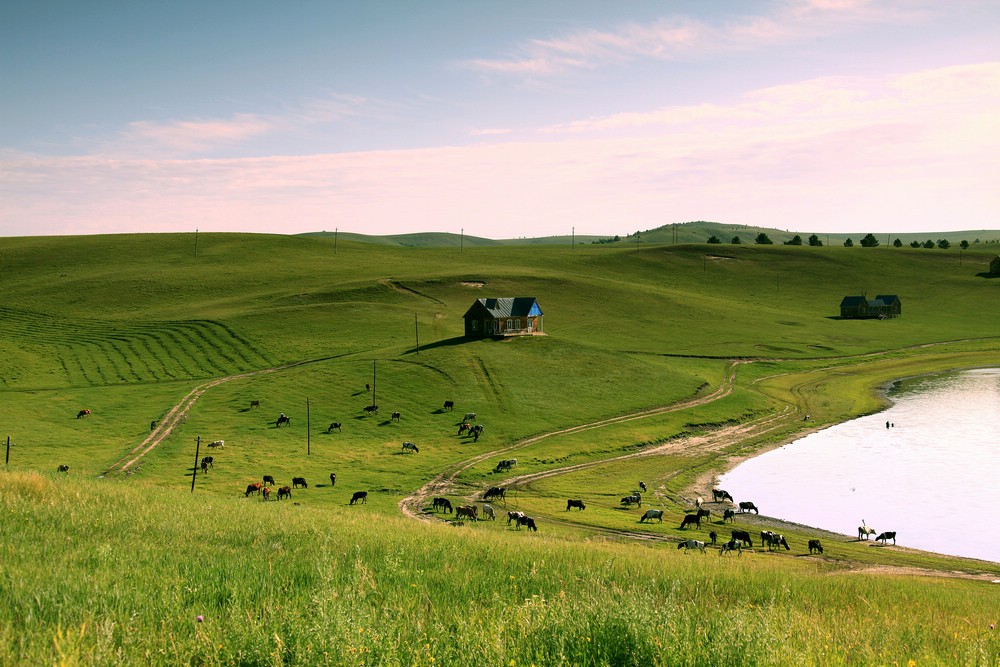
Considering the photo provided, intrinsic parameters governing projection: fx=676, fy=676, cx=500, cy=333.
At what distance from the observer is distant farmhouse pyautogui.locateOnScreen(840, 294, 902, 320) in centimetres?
14125

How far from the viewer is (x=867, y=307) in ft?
464

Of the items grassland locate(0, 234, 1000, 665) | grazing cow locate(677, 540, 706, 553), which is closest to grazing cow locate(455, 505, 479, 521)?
grassland locate(0, 234, 1000, 665)

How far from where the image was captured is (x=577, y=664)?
8.41 metres

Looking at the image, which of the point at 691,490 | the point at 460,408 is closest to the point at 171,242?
the point at 460,408

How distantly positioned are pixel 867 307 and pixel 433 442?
380 ft

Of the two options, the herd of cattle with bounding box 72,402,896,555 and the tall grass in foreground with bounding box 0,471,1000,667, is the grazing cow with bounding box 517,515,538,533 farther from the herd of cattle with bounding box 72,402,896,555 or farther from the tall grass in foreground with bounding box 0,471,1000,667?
the tall grass in foreground with bounding box 0,471,1000,667

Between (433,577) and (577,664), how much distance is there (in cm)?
488

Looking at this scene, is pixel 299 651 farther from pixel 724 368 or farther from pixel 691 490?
pixel 724 368

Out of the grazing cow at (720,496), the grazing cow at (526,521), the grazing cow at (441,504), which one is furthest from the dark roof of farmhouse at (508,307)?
the grazing cow at (526,521)

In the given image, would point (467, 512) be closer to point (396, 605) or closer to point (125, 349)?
point (396, 605)

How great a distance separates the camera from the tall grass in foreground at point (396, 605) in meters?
8.48

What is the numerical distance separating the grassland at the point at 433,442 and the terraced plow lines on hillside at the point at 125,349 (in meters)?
0.67

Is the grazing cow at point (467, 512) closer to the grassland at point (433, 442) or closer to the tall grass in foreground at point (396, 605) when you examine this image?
the grassland at point (433, 442)

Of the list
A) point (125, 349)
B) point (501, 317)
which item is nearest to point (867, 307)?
point (501, 317)
